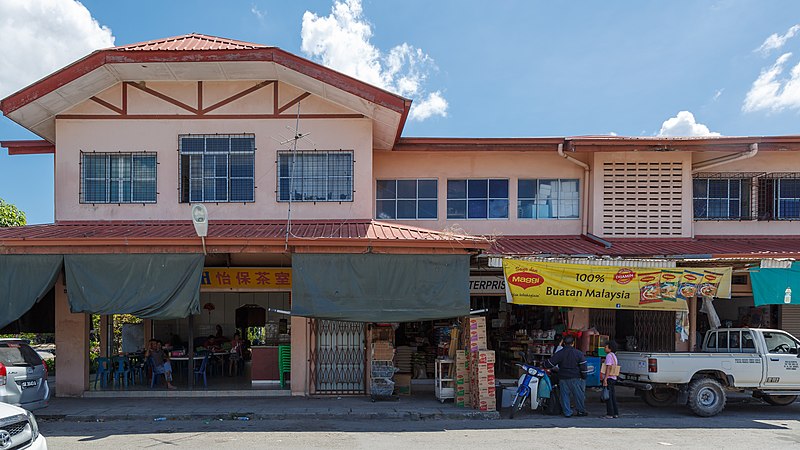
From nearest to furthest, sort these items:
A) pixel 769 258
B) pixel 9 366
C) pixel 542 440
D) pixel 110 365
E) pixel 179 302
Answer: pixel 542 440 < pixel 9 366 < pixel 179 302 < pixel 769 258 < pixel 110 365

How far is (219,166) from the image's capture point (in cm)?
1427

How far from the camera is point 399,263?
1201cm

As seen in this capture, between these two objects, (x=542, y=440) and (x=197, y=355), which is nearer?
(x=542, y=440)

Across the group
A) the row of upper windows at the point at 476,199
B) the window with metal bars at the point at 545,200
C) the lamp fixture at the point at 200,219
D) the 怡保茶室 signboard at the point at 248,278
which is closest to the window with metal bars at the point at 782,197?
the window with metal bars at the point at 545,200

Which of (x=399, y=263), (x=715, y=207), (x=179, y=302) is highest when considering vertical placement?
(x=715, y=207)

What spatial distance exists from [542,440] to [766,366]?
5906 mm

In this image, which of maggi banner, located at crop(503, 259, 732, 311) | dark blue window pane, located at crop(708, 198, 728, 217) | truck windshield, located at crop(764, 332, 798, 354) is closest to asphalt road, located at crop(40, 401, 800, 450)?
truck windshield, located at crop(764, 332, 798, 354)

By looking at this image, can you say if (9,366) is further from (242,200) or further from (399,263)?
(399,263)

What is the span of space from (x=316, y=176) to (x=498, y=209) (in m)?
5.25

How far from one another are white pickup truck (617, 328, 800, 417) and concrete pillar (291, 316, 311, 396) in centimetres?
727

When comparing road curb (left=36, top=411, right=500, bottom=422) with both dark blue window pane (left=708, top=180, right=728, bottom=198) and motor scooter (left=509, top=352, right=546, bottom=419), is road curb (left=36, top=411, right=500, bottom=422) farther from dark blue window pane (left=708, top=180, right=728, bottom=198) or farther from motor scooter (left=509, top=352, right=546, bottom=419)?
dark blue window pane (left=708, top=180, right=728, bottom=198)

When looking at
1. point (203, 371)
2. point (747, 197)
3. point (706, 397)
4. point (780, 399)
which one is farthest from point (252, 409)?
point (747, 197)

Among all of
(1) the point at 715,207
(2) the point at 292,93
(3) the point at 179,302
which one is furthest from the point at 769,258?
(3) the point at 179,302

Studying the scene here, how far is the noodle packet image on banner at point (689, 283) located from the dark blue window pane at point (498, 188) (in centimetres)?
508
